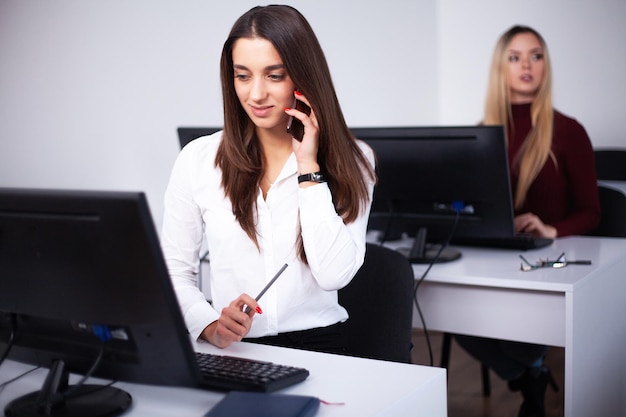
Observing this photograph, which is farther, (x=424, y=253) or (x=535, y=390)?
(x=535, y=390)

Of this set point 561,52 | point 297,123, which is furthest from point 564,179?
point 561,52

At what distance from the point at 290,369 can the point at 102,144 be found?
1618 mm

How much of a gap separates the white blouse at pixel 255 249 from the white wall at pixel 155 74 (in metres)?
0.91

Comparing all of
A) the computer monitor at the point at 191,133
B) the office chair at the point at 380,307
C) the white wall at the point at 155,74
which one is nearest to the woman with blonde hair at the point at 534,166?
the office chair at the point at 380,307

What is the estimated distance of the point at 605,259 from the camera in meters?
2.33

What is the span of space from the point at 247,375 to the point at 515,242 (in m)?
1.45

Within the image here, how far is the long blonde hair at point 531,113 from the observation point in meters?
2.98

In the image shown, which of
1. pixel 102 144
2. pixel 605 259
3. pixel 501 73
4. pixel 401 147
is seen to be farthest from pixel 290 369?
pixel 501 73

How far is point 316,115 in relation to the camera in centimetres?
177

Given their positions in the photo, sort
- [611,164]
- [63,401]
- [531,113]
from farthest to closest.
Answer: [611,164] < [531,113] < [63,401]

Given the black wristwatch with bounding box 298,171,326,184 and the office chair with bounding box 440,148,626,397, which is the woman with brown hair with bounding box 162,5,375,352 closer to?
the black wristwatch with bounding box 298,171,326,184

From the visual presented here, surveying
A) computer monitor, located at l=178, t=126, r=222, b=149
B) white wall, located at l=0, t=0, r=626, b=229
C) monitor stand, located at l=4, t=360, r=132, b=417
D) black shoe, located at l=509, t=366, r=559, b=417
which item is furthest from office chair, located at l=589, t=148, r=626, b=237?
monitor stand, located at l=4, t=360, r=132, b=417

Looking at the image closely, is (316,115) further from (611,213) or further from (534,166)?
(611,213)

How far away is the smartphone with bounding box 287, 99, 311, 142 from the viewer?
1.77 meters
